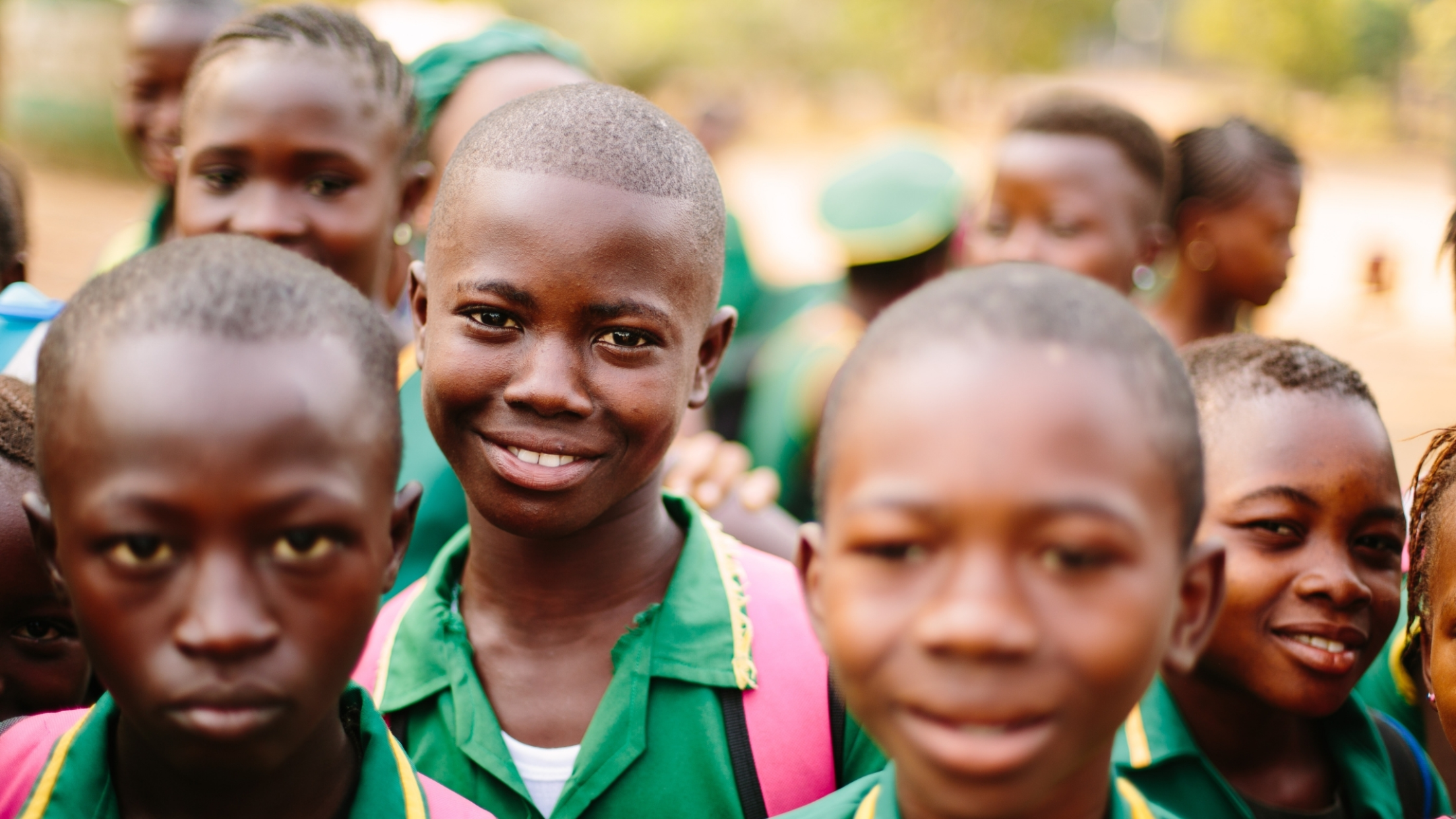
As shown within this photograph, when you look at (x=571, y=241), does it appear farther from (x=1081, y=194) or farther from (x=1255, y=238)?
(x=1255, y=238)

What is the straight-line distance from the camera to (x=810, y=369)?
13.0 ft

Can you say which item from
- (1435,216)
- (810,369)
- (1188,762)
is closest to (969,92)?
(1435,216)

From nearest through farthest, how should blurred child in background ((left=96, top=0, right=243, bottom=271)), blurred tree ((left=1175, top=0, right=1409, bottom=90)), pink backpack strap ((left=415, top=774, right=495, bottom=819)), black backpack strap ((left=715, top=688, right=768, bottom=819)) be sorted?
pink backpack strap ((left=415, top=774, right=495, bottom=819)) → black backpack strap ((left=715, top=688, right=768, bottom=819)) → blurred child in background ((left=96, top=0, right=243, bottom=271)) → blurred tree ((left=1175, top=0, right=1409, bottom=90))

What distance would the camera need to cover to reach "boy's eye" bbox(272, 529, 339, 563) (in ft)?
4.55

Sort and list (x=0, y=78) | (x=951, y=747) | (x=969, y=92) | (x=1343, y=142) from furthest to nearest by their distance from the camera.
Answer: (x=969, y=92), (x=1343, y=142), (x=0, y=78), (x=951, y=747)

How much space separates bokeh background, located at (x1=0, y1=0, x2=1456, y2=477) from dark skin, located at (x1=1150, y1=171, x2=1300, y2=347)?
1.68 feet

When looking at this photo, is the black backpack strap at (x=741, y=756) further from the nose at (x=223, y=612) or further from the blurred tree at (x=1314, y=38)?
the blurred tree at (x=1314, y=38)

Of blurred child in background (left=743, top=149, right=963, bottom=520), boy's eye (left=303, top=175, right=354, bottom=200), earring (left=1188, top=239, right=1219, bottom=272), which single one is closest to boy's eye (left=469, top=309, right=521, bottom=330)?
boy's eye (left=303, top=175, right=354, bottom=200)

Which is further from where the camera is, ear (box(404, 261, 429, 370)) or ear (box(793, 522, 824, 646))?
Answer: ear (box(404, 261, 429, 370))

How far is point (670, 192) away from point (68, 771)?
116 centimetres

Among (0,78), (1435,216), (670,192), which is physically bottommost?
(0,78)

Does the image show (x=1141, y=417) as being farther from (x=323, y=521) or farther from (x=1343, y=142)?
(x=1343, y=142)

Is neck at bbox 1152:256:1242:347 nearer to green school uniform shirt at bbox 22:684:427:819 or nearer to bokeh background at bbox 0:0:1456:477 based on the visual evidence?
bokeh background at bbox 0:0:1456:477

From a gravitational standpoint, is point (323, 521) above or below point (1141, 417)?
below
